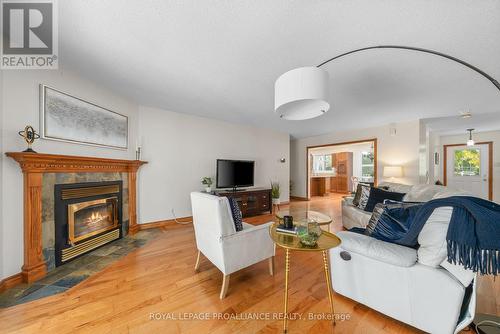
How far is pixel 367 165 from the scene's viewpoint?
8891 mm

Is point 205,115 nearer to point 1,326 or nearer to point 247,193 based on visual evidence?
point 247,193

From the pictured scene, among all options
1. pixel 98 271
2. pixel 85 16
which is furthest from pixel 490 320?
pixel 85 16

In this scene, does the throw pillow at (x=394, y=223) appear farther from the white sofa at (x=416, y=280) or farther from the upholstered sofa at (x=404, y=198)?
the upholstered sofa at (x=404, y=198)

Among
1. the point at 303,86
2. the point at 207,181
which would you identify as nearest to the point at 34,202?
the point at 207,181

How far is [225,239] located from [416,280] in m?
1.41

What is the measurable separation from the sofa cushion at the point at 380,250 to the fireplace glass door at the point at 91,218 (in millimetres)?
3055

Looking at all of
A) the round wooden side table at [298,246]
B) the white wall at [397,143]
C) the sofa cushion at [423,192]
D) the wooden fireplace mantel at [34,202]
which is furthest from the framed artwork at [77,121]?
the white wall at [397,143]

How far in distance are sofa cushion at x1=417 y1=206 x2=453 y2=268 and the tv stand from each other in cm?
330

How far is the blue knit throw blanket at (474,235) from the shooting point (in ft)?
3.38

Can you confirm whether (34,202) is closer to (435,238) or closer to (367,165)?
(435,238)

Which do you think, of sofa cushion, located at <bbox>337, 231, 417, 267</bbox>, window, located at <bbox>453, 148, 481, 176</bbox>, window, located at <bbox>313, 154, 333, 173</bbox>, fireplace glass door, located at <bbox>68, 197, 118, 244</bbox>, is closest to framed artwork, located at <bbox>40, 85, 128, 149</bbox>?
fireplace glass door, located at <bbox>68, 197, 118, 244</bbox>

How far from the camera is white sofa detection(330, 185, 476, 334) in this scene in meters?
1.17

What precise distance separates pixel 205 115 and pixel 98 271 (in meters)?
3.19

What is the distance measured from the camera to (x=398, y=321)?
1429 mm
